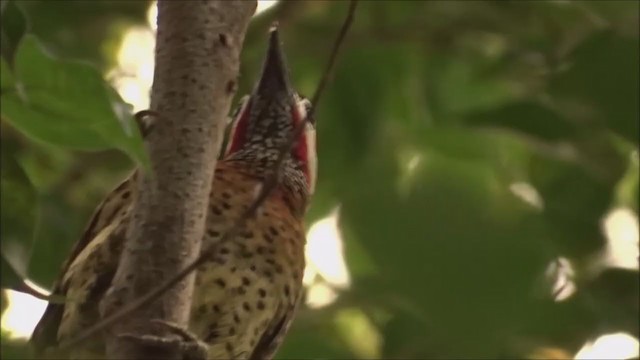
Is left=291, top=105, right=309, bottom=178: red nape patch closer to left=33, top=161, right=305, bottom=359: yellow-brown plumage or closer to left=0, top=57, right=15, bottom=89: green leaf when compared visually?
left=33, top=161, right=305, bottom=359: yellow-brown plumage

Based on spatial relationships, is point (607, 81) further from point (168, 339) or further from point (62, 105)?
point (62, 105)

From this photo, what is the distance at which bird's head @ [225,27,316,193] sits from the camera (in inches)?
70.6

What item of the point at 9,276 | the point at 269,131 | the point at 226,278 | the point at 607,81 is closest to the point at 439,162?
the point at 9,276

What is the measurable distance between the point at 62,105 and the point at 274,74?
3.09 ft

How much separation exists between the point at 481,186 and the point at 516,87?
690mm

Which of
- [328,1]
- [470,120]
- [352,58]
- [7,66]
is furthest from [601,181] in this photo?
[7,66]

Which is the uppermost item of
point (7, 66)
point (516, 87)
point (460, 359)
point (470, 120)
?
point (516, 87)

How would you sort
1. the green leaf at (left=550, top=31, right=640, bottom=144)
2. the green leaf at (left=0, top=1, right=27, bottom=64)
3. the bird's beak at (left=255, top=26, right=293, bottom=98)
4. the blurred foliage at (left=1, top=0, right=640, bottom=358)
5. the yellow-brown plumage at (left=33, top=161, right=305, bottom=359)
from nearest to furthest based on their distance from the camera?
the blurred foliage at (left=1, top=0, right=640, bottom=358)
the green leaf at (left=0, top=1, right=27, bottom=64)
the green leaf at (left=550, top=31, right=640, bottom=144)
the yellow-brown plumage at (left=33, top=161, right=305, bottom=359)
the bird's beak at (left=255, top=26, right=293, bottom=98)

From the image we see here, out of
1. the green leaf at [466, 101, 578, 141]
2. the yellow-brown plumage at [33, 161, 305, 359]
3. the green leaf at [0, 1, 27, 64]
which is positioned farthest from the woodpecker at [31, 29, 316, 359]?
the green leaf at [0, 1, 27, 64]

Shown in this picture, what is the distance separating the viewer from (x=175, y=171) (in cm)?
92

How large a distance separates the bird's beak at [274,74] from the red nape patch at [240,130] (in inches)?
3.5

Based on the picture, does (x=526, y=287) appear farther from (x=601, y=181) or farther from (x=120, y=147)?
(x=601, y=181)

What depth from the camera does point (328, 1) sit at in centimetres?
167

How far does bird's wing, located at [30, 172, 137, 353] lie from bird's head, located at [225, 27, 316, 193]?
1.05ft
